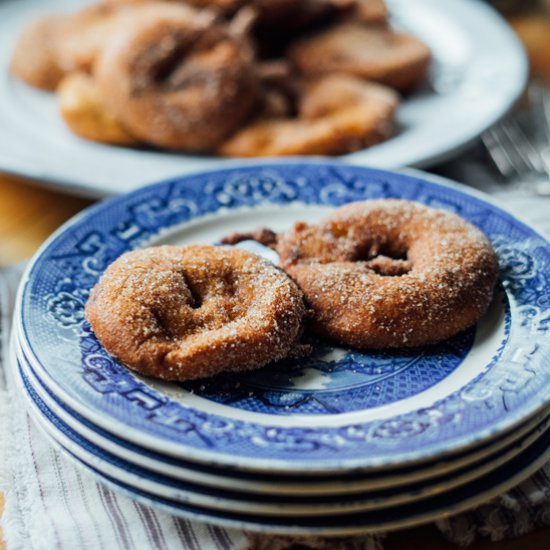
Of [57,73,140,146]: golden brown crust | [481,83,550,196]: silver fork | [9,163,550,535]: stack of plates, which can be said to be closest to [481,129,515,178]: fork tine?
[481,83,550,196]: silver fork

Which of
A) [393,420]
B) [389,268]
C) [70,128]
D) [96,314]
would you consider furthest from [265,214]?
[70,128]

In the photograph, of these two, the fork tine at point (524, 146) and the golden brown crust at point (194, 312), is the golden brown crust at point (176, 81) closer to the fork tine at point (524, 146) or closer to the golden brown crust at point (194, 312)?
the fork tine at point (524, 146)

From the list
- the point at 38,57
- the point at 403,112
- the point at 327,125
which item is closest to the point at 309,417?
the point at 327,125

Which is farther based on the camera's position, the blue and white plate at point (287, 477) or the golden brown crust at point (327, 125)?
the golden brown crust at point (327, 125)

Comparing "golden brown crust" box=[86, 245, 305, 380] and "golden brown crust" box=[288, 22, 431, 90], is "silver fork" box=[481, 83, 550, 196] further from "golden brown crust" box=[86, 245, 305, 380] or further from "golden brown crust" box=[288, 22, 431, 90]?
"golden brown crust" box=[86, 245, 305, 380]

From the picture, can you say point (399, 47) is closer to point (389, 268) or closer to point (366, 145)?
point (366, 145)

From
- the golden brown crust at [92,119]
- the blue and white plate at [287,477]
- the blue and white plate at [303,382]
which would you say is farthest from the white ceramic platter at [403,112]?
the blue and white plate at [287,477]

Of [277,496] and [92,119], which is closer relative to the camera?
[277,496]

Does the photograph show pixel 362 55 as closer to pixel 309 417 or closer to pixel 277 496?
pixel 309 417
